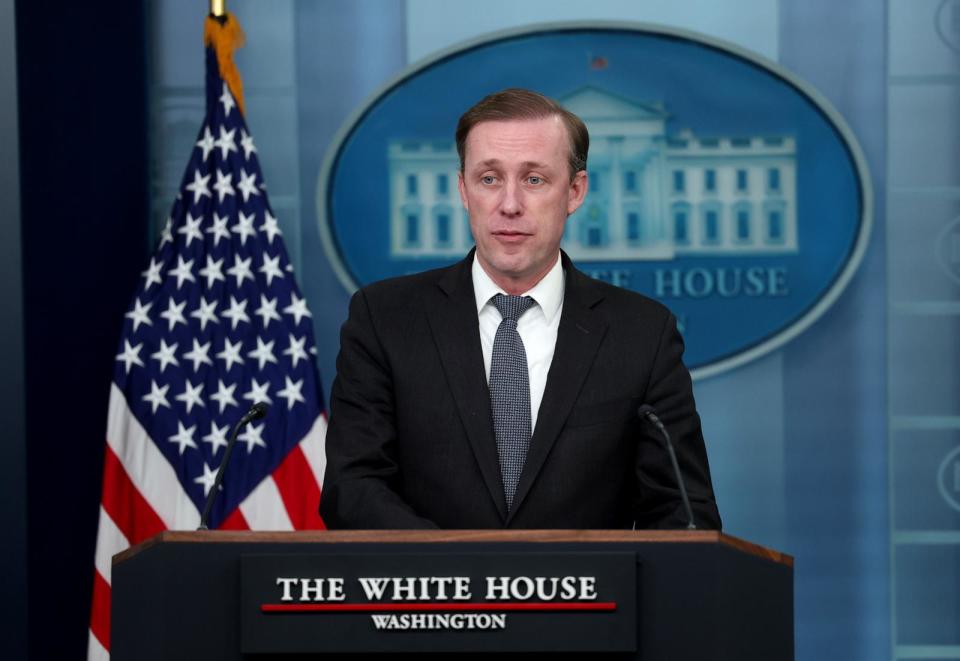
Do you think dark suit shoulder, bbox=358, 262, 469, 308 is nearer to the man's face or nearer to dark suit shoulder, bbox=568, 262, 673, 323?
the man's face

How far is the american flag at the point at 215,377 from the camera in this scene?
3846 millimetres

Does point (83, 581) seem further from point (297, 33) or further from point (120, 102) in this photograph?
point (297, 33)

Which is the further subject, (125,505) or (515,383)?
(125,505)

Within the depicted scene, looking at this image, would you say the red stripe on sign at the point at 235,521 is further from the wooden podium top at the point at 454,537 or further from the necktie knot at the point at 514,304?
the wooden podium top at the point at 454,537

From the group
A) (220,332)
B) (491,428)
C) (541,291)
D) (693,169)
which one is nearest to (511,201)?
(541,291)

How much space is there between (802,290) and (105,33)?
87.7 inches

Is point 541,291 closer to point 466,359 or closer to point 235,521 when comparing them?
point 466,359

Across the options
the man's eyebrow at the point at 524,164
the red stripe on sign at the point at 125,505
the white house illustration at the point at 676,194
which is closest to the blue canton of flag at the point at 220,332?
the red stripe on sign at the point at 125,505

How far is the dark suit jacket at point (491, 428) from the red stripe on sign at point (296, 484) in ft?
4.55

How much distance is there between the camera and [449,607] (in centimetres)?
183

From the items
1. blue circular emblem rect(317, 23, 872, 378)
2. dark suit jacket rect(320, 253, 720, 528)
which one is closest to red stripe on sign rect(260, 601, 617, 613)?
dark suit jacket rect(320, 253, 720, 528)

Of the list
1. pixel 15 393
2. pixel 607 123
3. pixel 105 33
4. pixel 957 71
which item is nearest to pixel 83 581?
pixel 15 393

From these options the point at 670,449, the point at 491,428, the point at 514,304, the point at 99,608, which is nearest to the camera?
the point at 670,449

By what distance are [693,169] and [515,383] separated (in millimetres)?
1874
